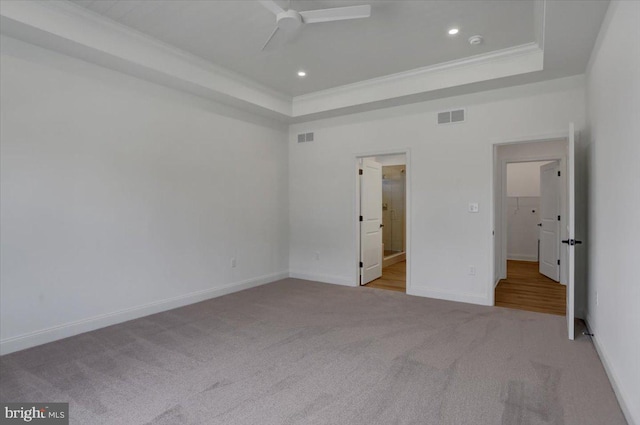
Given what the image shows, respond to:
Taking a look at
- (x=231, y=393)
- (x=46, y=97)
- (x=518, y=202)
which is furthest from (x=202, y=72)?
(x=518, y=202)

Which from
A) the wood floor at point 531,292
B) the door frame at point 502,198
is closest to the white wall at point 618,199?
the door frame at point 502,198

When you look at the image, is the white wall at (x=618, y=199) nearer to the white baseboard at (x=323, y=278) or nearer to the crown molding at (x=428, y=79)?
the crown molding at (x=428, y=79)

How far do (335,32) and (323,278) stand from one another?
12.4ft

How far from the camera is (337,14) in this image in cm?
271

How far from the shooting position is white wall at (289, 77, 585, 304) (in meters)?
4.18

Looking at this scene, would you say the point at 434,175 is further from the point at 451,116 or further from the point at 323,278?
the point at 323,278

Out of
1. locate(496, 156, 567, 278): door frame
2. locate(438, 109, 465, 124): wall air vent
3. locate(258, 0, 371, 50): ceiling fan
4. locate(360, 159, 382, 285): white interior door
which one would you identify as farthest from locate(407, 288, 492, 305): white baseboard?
locate(258, 0, 371, 50): ceiling fan

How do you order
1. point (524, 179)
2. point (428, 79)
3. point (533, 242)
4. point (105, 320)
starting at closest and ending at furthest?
1. point (105, 320)
2. point (428, 79)
3. point (533, 242)
4. point (524, 179)

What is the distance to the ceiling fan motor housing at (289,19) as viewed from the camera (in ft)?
8.85

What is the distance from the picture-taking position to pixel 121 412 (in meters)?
2.12

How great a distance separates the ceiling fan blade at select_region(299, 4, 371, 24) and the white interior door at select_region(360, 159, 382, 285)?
9.85 ft

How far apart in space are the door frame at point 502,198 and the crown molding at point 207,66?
32.8 inches

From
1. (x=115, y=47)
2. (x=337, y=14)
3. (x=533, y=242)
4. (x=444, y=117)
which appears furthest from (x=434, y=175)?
(x=533, y=242)

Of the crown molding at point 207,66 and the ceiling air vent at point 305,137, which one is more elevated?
the crown molding at point 207,66
